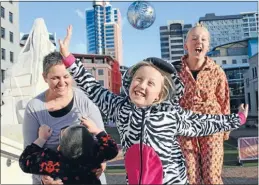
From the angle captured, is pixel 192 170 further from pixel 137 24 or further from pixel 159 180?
pixel 137 24

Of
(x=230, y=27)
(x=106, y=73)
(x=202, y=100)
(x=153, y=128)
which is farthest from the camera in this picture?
(x=230, y=27)

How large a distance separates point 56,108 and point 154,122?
25.3 inches

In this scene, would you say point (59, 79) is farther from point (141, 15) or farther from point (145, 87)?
point (141, 15)

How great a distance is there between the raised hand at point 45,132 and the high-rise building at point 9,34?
93.0 ft

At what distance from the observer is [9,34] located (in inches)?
1204

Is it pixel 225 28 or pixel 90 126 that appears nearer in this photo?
pixel 90 126

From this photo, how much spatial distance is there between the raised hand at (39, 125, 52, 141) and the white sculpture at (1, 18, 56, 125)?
225 inches

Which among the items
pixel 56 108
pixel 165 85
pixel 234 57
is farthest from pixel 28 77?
pixel 234 57

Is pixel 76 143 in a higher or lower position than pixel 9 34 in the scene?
lower

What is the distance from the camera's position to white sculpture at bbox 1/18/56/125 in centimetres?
755

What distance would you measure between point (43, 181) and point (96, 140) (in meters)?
0.38

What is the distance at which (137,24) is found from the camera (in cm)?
468

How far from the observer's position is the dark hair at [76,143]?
1.80m

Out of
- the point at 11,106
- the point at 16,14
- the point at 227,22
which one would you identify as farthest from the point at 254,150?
the point at 227,22
